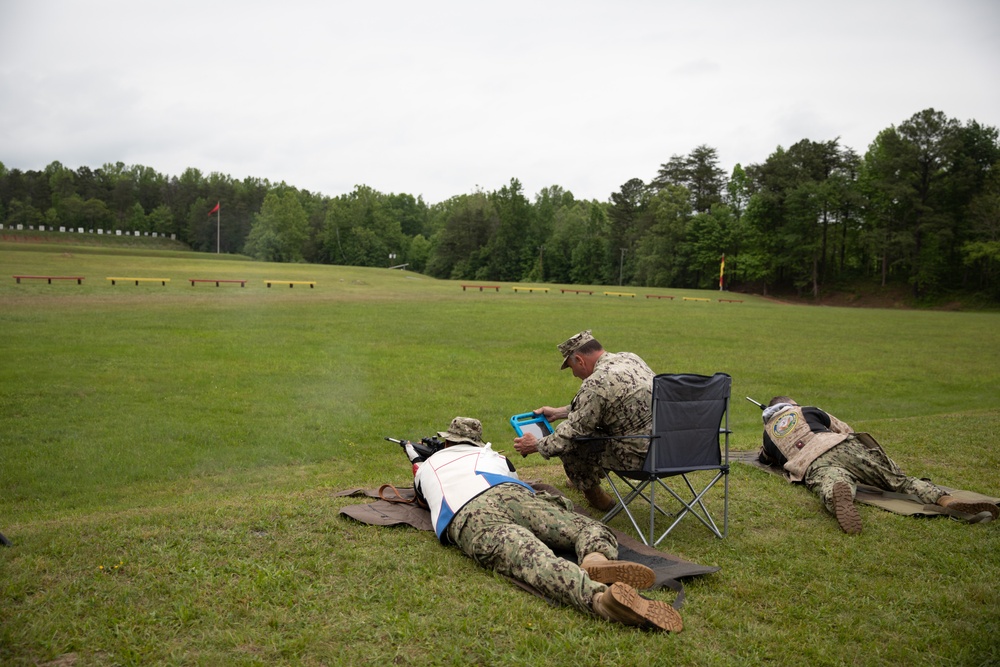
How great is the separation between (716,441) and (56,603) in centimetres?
456

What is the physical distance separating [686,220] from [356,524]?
82.7m

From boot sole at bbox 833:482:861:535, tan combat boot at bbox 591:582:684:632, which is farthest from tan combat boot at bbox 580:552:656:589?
boot sole at bbox 833:482:861:535

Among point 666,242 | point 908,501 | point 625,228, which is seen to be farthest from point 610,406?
point 625,228

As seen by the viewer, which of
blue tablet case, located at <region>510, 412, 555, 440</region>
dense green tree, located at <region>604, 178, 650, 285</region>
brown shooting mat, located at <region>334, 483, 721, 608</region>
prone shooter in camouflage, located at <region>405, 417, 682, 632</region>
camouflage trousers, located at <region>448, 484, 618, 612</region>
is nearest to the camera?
prone shooter in camouflage, located at <region>405, 417, 682, 632</region>

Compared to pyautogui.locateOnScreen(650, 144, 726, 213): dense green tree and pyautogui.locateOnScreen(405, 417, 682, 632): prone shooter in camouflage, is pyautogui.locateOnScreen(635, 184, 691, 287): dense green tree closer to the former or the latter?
pyautogui.locateOnScreen(650, 144, 726, 213): dense green tree

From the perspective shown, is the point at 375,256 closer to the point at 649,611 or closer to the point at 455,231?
the point at 455,231

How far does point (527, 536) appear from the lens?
4.53 metres

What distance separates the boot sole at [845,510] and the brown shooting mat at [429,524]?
64.3 inches

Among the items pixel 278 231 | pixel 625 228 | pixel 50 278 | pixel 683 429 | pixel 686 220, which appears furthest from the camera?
pixel 625 228

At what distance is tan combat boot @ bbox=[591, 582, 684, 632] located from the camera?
3.83 metres

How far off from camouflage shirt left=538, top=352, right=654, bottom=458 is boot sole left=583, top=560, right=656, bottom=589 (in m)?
1.52

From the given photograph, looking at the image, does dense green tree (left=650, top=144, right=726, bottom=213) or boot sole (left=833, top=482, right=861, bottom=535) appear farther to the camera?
dense green tree (left=650, top=144, right=726, bottom=213)

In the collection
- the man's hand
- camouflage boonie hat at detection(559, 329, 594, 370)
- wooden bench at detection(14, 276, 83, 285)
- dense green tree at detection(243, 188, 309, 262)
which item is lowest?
the man's hand

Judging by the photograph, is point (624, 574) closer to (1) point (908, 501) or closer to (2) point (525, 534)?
(2) point (525, 534)
